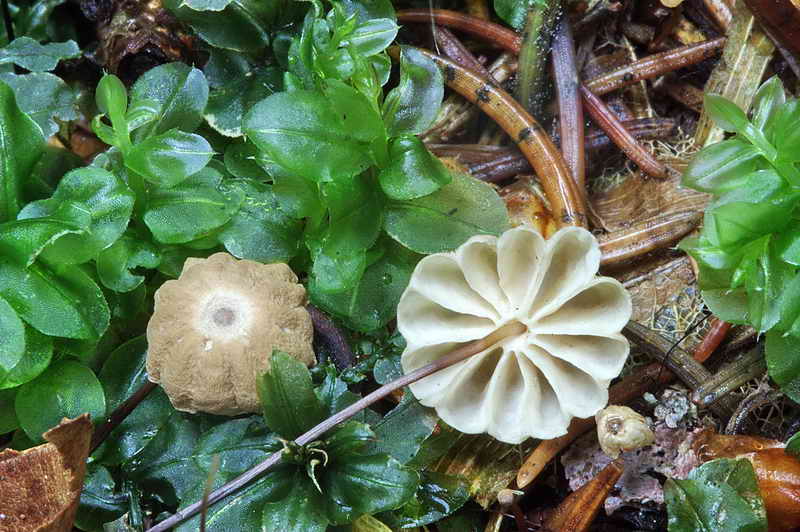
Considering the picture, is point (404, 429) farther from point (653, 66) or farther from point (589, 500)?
point (653, 66)

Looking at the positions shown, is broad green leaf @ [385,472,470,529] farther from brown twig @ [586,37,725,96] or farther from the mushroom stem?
brown twig @ [586,37,725,96]

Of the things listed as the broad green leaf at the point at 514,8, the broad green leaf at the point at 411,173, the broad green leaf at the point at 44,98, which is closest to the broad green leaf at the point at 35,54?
the broad green leaf at the point at 44,98

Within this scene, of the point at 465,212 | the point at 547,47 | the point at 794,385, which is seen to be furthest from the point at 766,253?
the point at 547,47

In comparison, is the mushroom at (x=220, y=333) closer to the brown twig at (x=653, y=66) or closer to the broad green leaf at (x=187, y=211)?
the broad green leaf at (x=187, y=211)

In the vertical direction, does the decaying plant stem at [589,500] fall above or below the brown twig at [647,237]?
below

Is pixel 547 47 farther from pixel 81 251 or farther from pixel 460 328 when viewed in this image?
pixel 81 251

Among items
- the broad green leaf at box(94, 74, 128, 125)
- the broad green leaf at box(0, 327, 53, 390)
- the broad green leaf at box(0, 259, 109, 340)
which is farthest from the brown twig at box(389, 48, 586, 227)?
the broad green leaf at box(0, 327, 53, 390)
